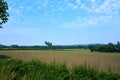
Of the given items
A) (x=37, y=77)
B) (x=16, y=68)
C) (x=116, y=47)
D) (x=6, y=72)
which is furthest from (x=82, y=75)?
(x=116, y=47)

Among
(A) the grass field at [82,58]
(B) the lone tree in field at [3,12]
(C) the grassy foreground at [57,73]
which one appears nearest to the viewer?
(C) the grassy foreground at [57,73]

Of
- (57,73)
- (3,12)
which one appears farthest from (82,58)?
(57,73)

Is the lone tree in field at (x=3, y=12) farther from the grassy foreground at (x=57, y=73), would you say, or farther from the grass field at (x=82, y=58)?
the grassy foreground at (x=57, y=73)

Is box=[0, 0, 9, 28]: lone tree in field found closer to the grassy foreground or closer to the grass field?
the grass field

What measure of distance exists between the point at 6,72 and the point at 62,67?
293 centimetres

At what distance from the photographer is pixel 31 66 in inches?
546

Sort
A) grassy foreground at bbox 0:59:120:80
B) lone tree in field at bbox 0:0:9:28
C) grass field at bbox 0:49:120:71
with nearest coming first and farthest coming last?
grassy foreground at bbox 0:59:120:80
grass field at bbox 0:49:120:71
lone tree in field at bbox 0:0:9:28

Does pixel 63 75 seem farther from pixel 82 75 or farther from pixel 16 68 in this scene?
pixel 16 68

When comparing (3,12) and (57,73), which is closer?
(57,73)

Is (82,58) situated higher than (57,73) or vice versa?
(82,58)

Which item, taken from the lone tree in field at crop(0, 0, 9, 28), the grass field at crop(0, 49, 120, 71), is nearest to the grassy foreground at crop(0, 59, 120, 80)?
the grass field at crop(0, 49, 120, 71)

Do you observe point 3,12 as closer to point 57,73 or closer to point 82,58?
point 82,58

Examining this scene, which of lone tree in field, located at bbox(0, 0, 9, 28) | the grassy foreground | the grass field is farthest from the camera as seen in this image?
lone tree in field, located at bbox(0, 0, 9, 28)

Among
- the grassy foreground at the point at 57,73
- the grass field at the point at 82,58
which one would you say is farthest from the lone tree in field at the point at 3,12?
the grassy foreground at the point at 57,73
